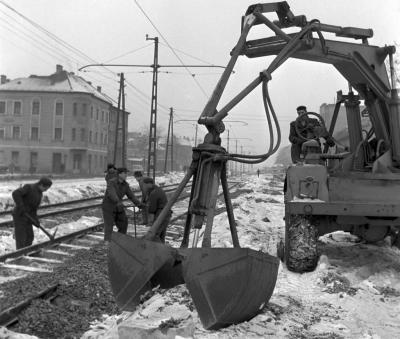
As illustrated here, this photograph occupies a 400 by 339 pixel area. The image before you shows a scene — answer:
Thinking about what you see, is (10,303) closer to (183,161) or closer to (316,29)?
(316,29)

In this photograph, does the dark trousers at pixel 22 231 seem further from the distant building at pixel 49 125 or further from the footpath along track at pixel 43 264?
the distant building at pixel 49 125

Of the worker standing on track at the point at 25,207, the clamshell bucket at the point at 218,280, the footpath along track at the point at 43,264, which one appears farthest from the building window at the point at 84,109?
the clamshell bucket at the point at 218,280

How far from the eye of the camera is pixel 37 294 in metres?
5.70

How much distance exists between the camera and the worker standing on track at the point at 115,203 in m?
9.32

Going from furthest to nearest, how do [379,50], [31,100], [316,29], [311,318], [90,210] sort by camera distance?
[31,100]
[90,210]
[379,50]
[316,29]
[311,318]

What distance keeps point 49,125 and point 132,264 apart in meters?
56.6

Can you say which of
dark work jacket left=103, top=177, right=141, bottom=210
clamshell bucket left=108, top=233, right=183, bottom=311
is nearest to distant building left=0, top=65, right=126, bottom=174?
dark work jacket left=103, top=177, right=141, bottom=210

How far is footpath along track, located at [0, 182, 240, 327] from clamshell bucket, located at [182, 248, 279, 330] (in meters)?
2.13

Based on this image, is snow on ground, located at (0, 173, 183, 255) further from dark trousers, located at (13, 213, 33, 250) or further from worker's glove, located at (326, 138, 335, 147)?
worker's glove, located at (326, 138, 335, 147)

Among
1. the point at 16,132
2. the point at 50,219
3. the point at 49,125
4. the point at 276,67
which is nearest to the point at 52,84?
the point at 49,125

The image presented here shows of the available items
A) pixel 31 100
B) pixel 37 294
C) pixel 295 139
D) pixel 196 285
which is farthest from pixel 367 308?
pixel 31 100

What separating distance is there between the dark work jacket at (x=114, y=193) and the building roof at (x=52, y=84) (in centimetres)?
4950

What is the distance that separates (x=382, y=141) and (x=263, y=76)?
3036 millimetres

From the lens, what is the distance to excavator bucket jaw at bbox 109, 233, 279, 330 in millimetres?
3980
